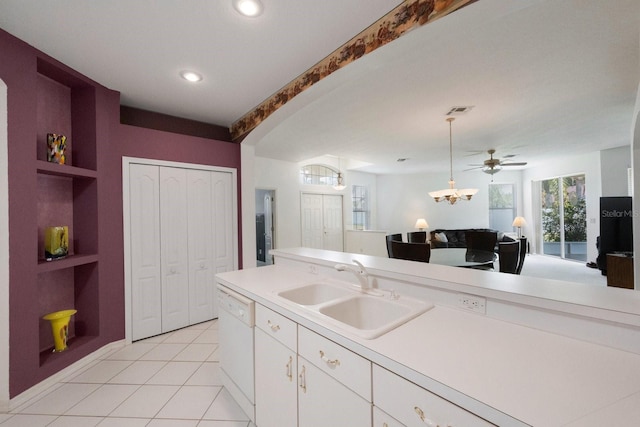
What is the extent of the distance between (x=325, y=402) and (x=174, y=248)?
2.69 m

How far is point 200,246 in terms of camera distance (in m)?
3.38

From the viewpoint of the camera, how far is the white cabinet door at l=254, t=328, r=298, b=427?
1363 millimetres

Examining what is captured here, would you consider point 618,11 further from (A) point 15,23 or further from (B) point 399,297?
(A) point 15,23

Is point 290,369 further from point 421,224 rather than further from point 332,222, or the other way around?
point 421,224

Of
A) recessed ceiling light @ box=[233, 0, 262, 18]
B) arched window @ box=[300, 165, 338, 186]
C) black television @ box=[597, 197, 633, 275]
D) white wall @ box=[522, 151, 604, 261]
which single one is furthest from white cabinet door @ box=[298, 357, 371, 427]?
white wall @ box=[522, 151, 604, 261]

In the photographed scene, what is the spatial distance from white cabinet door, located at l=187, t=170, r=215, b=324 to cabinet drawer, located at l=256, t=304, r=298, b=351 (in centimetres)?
205

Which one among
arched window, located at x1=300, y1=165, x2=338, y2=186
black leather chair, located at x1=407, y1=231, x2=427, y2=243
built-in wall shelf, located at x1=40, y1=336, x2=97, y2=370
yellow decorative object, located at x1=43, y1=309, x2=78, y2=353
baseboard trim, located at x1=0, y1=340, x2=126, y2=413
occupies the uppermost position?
arched window, located at x1=300, y1=165, x2=338, y2=186

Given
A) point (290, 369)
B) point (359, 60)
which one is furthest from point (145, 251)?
point (359, 60)

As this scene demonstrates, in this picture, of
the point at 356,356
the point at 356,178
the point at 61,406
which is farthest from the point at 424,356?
the point at 356,178

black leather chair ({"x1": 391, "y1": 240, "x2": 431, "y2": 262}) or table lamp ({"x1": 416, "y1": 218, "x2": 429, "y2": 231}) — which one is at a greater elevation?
table lamp ({"x1": 416, "y1": 218, "x2": 429, "y2": 231})

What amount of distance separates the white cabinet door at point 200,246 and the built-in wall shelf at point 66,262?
95 centimetres

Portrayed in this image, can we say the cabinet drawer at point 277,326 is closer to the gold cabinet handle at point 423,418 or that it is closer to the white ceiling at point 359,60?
the gold cabinet handle at point 423,418

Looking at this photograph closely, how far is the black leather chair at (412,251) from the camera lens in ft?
11.6

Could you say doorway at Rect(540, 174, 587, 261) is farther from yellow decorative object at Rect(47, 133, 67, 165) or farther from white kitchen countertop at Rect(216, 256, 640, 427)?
yellow decorative object at Rect(47, 133, 67, 165)
